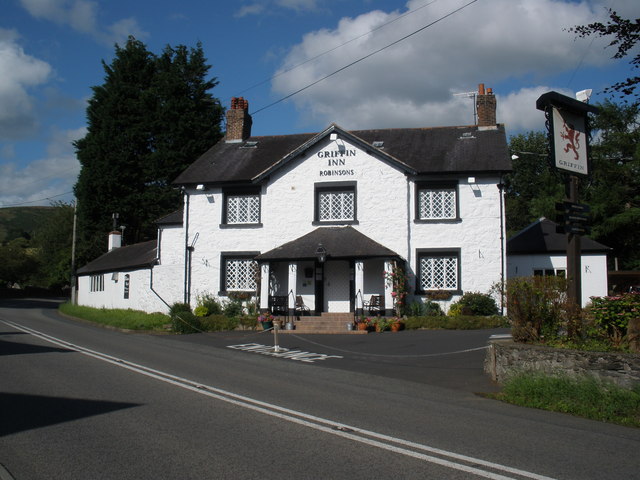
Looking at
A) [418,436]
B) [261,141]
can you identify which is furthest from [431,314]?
[418,436]

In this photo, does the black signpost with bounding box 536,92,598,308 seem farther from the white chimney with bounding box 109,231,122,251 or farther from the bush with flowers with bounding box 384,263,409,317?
the white chimney with bounding box 109,231,122,251

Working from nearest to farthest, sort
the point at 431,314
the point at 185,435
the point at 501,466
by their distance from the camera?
the point at 501,466, the point at 185,435, the point at 431,314

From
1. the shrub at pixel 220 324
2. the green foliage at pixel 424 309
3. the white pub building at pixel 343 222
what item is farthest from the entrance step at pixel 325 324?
the green foliage at pixel 424 309

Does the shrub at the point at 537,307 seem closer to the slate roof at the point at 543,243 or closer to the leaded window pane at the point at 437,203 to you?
the leaded window pane at the point at 437,203

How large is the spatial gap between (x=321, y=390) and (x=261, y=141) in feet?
71.4

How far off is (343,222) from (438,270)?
14.7 ft

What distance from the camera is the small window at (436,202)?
24.5 meters

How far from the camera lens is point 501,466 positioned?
573 centimetres

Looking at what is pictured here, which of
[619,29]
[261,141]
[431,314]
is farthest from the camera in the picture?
[261,141]

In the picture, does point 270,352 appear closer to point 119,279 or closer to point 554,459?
point 554,459

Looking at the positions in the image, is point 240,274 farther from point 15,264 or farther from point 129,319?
point 15,264

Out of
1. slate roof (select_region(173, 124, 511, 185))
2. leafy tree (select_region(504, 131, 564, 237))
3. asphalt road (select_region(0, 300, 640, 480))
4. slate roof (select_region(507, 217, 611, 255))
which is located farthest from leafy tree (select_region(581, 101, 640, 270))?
asphalt road (select_region(0, 300, 640, 480))

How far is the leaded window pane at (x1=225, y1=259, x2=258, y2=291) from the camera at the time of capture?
2611 cm

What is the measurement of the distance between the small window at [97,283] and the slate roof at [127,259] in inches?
17.4
